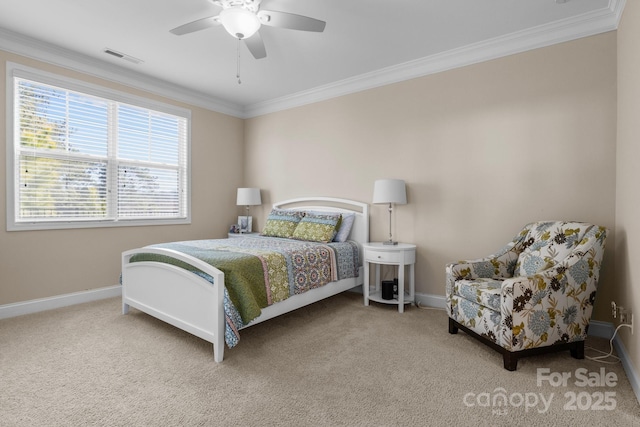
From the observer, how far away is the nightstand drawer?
11.0 ft

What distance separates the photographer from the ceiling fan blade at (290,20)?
2.29 meters

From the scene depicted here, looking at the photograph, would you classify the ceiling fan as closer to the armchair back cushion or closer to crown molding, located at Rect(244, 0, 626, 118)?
crown molding, located at Rect(244, 0, 626, 118)

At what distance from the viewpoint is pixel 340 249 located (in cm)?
357

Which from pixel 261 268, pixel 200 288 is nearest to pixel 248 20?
pixel 261 268

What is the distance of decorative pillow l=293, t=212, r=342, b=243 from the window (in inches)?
71.7

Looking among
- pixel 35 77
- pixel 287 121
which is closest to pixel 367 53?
pixel 287 121

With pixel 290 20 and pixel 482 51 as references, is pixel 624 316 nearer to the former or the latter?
pixel 482 51

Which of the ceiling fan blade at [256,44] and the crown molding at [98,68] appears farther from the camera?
the crown molding at [98,68]

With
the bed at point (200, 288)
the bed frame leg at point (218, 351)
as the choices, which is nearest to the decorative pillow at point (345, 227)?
the bed at point (200, 288)

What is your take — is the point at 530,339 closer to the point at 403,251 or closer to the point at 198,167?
the point at 403,251

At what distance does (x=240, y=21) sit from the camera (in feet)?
7.48

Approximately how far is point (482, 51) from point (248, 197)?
3.45 meters

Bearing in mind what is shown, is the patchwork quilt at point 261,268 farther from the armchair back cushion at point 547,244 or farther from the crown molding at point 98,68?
the crown molding at point 98,68

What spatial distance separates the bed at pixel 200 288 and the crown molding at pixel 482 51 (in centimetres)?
198
